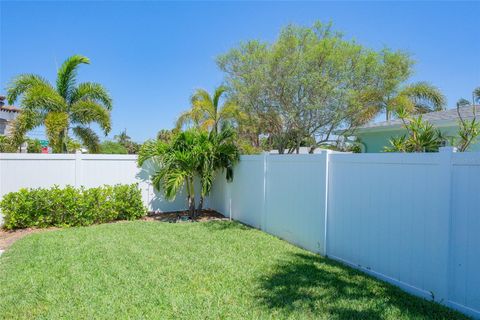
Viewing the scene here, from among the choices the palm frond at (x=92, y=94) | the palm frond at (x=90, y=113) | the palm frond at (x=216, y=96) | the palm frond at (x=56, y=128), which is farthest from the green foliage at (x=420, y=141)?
the palm frond at (x=92, y=94)

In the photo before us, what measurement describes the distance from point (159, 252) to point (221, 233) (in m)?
1.79

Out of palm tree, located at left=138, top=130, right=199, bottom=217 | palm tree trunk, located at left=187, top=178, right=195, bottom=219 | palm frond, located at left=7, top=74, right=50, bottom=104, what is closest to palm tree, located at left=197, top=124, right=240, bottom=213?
palm tree, located at left=138, top=130, right=199, bottom=217

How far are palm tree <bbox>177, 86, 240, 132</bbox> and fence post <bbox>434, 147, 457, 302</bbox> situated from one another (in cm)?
649

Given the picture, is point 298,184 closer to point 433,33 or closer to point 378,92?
point 378,92

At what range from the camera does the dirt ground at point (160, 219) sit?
670 cm

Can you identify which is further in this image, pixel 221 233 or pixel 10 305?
pixel 221 233

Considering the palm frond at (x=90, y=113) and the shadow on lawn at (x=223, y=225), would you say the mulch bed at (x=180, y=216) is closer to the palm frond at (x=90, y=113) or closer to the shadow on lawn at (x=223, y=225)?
the shadow on lawn at (x=223, y=225)

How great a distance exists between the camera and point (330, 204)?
5199 mm

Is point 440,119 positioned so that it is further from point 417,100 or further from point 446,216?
point 417,100

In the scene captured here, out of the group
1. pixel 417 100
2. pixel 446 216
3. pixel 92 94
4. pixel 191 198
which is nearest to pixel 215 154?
pixel 191 198

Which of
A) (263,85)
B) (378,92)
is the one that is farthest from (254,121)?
(378,92)

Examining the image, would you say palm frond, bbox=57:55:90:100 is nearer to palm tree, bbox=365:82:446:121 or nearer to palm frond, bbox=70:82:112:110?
palm frond, bbox=70:82:112:110

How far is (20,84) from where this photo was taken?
31.9 feet

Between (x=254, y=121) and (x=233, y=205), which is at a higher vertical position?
(x=254, y=121)
